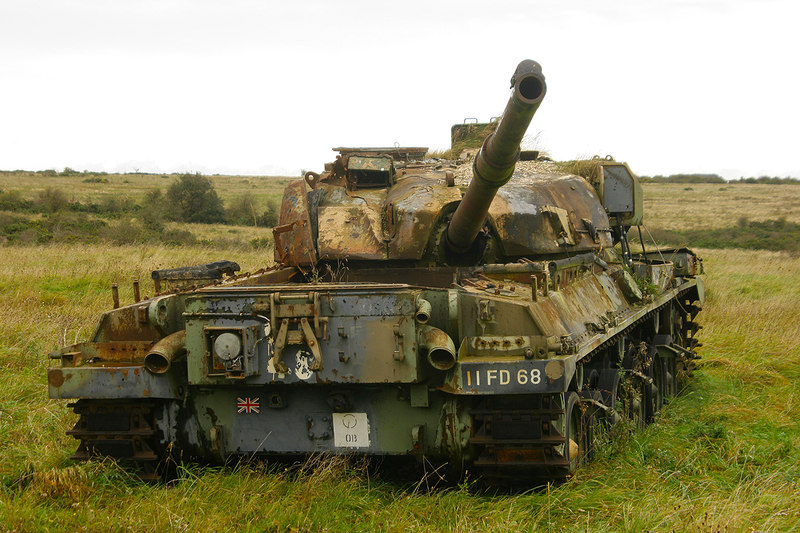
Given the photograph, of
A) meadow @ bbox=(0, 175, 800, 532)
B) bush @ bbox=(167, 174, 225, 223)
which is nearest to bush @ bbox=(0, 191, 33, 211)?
bush @ bbox=(167, 174, 225, 223)

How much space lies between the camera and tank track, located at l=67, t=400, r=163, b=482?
6098 mm

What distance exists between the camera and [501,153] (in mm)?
5645

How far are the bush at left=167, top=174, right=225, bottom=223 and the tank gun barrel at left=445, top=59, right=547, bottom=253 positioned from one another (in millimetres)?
27490

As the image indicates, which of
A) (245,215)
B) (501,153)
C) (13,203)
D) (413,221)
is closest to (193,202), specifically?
(245,215)

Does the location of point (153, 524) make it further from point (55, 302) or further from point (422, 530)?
point (55, 302)

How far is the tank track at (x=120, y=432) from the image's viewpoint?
20.0 feet

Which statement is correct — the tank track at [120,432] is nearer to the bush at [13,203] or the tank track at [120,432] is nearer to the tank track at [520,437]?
the tank track at [520,437]

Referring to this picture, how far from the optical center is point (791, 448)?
7.48 meters

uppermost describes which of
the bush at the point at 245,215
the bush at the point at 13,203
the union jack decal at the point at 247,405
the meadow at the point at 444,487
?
the bush at the point at 13,203

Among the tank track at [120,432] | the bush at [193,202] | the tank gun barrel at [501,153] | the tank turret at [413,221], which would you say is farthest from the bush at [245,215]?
the tank track at [120,432]

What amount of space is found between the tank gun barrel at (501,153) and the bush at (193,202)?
2749 centimetres

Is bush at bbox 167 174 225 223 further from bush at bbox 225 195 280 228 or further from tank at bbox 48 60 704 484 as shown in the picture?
tank at bbox 48 60 704 484

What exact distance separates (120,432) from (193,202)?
28.8m

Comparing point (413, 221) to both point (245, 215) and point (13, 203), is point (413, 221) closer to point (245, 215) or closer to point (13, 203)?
point (245, 215)
